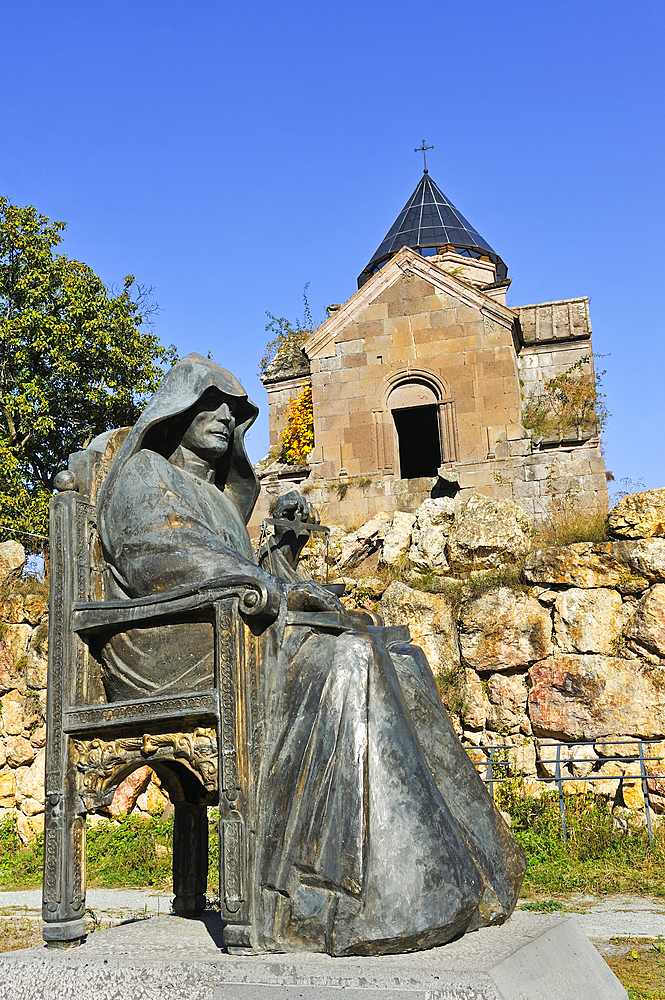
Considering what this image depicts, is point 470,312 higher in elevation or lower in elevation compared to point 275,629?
higher

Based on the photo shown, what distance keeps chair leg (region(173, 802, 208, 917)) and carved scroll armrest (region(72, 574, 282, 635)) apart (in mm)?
960

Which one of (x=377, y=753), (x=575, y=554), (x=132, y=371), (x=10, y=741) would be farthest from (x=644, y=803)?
(x=132, y=371)

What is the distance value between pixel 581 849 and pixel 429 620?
2.61 meters

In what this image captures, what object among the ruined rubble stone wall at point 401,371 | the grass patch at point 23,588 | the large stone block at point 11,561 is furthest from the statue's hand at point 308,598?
the ruined rubble stone wall at point 401,371

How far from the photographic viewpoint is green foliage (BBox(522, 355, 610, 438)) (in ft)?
47.7

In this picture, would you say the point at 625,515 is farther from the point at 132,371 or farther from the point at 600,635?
the point at 132,371

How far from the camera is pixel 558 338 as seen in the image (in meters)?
15.5

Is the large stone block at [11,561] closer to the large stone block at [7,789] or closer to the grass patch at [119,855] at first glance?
the large stone block at [7,789]

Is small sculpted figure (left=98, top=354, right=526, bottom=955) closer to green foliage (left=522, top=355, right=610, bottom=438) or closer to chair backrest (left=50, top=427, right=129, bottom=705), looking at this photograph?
chair backrest (left=50, top=427, right=129, bottom=705)

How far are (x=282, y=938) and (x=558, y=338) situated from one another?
13584 millimetres

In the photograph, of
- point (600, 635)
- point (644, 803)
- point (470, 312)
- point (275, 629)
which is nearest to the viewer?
point (275, 629)

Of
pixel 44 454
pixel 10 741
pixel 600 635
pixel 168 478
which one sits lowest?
pixel 10 741

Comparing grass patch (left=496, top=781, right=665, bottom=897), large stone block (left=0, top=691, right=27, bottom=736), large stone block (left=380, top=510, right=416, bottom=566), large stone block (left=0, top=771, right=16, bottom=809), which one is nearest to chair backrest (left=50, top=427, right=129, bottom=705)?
grass patch (left=496, top=781, right=665, bottom=897)

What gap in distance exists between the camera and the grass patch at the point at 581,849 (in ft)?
21.2
